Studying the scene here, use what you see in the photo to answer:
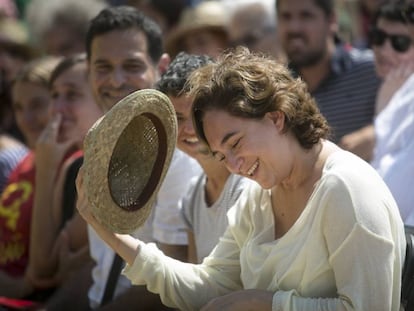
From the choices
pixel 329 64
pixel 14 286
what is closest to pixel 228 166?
pixel 14 286

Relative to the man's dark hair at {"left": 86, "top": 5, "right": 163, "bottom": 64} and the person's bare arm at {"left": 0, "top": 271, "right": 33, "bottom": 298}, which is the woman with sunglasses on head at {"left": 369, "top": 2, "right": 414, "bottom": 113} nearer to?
the man's dark hair at {"left": 86, "top": 5, "right": 163, "bottom": 64}

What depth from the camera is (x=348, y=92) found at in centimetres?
529

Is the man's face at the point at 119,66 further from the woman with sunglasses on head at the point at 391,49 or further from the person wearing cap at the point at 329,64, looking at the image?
the person wearing cap at the point at 329,64

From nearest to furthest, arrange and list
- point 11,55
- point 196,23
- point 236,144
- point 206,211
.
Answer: point 236,144
point 206,211
point 196,23
point 11,55

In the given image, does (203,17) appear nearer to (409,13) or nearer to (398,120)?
(409,13)

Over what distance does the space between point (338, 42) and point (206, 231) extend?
101 inches

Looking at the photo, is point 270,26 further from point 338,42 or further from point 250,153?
point 250,153

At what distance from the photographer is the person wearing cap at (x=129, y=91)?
3775 millimetres

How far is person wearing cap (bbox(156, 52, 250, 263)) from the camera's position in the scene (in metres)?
3.42

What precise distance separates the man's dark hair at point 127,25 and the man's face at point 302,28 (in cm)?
150

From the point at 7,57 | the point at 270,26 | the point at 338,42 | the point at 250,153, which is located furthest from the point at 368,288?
the point at 7,57

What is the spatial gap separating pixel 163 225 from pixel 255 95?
1088mm

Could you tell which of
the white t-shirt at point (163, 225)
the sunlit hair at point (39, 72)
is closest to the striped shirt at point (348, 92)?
the white t-shirt at point (163, 225)

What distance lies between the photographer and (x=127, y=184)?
295 centimetres
